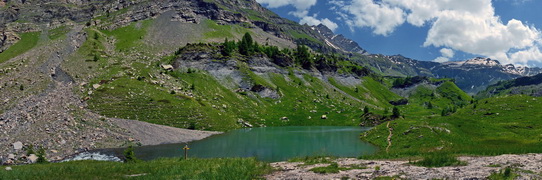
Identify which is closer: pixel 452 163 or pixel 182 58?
pixel 452 163

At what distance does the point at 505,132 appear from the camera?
58562 millimetres

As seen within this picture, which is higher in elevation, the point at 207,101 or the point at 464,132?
the point at 207,101

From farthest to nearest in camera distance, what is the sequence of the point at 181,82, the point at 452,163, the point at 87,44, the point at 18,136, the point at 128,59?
the point at 87,44 < the point at 128,59 < the point at 181,82 < the point at 18,136 < the point at 452,163

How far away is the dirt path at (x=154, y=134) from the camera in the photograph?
7188cm

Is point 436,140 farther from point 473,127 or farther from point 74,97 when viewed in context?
point 74,97

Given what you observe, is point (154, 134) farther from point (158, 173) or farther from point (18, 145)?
point (158, 173)

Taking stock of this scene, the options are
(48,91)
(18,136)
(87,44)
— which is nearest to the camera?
(18,136)

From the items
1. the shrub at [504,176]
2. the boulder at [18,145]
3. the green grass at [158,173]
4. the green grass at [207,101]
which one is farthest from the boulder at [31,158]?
the shrub at [504,176]

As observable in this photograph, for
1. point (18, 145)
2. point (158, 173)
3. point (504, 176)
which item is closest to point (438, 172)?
point (504, 176)

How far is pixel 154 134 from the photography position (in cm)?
7519

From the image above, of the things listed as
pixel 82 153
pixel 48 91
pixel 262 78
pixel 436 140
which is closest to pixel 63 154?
pixel 82 153

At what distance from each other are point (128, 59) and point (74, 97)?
73.9 m

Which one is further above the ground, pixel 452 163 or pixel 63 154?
pixel 452 163

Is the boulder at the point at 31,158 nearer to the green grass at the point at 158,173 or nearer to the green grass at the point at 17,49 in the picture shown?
the green grass at the point at 158,173
